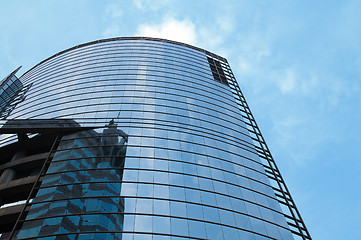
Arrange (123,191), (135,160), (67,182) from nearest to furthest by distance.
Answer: (123,191)
(67,182)
(135,160)

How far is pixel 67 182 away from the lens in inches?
1008

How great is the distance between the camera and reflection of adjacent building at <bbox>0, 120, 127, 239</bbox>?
22141 mm

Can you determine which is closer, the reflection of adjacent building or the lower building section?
the reflection of adjacent building

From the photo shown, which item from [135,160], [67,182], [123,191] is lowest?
[123,191]

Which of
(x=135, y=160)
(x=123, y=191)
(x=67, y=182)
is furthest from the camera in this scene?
(x=135, y=160)

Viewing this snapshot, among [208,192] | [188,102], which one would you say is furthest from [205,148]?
[188,102]

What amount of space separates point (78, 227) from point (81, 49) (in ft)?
143

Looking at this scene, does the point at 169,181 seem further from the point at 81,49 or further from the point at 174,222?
the point at 81,49

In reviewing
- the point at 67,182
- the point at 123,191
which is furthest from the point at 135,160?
the point at 67,182

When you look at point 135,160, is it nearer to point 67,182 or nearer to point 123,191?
point 123,191

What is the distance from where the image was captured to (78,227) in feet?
71.2

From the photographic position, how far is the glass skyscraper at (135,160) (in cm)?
2328

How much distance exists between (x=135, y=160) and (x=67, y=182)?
6.16 meters

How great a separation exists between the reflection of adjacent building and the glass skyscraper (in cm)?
9
